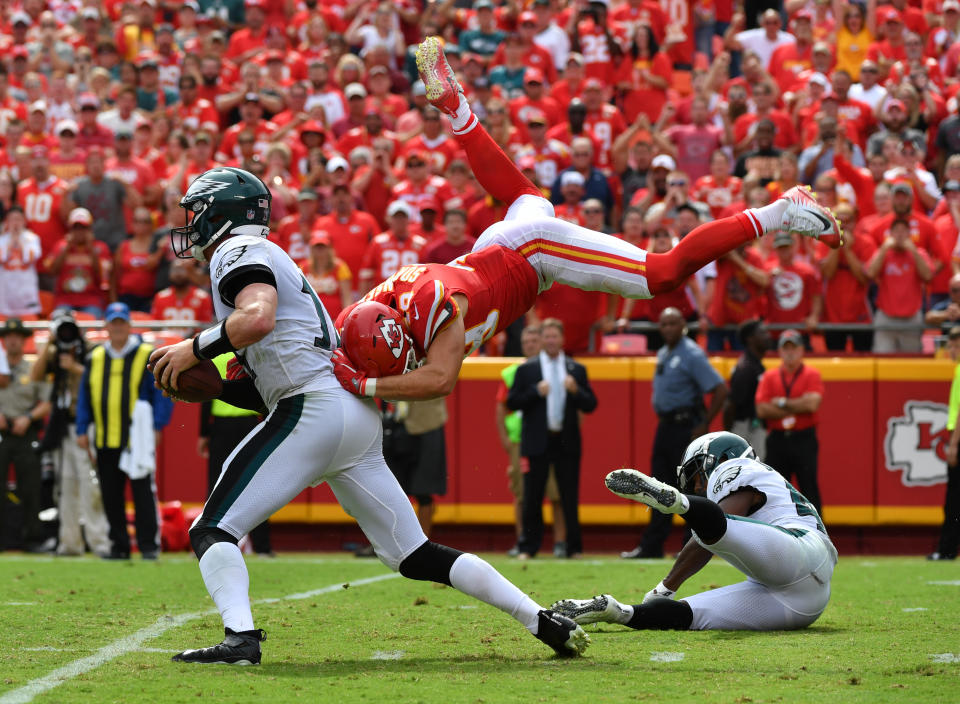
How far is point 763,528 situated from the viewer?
5.84 meters

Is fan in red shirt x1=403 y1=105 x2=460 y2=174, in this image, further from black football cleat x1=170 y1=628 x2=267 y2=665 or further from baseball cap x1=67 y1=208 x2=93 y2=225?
black football cleat x1=170 y1=628 x2=267 y2=665

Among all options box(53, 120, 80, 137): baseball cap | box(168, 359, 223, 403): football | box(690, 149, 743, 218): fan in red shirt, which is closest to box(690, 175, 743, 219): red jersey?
box(690, 149, 743, 218): fan in red shirt

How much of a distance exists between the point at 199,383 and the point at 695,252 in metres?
2.15

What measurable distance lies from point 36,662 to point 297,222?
901cm

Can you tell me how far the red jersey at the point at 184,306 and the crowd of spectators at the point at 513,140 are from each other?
3 cm

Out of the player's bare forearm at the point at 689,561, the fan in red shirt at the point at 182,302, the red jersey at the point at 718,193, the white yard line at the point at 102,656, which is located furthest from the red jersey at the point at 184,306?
the player's bare forearm at the point at 689,561

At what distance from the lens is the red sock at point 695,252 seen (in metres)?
5.83

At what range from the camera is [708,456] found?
636 cm

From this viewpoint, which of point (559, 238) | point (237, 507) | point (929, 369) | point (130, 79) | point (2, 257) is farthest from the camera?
point (130, 79)

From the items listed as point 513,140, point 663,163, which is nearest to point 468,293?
point 663,163

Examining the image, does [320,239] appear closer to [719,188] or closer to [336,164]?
[336,164]

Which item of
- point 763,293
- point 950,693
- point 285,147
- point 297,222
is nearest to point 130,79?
point 285,147

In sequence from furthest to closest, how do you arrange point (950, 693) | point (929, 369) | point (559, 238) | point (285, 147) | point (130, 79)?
point (130, 79)
point (285, 147)
point (929, 369)
point (559, 238)
point (950, 693)

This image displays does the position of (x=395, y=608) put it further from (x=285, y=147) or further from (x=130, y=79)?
(x=130, y=79)
